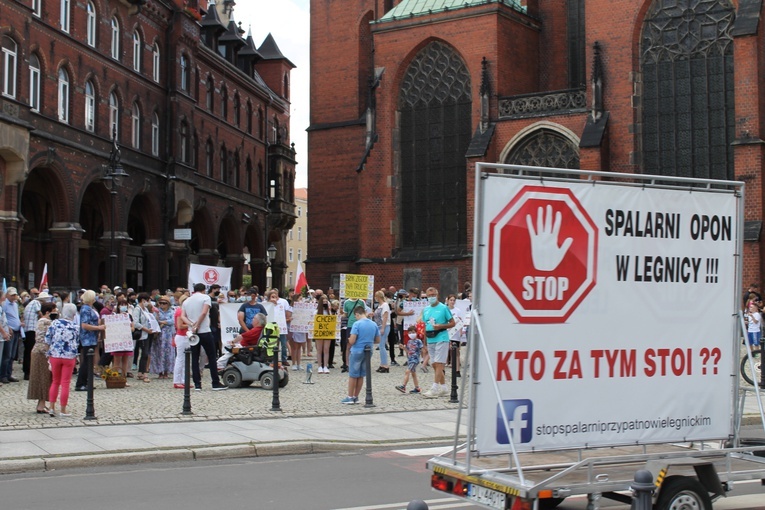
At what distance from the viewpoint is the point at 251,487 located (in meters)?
9.71

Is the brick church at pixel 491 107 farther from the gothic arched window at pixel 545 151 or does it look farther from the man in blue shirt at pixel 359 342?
the man in blue shirt at pixel 359 342

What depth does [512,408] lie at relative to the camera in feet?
23.7

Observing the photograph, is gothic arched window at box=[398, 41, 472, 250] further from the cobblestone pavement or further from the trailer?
the trailer

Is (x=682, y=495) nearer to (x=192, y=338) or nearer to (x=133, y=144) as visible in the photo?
(x=192, y=338)

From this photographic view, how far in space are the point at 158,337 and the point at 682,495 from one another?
50.1 feet

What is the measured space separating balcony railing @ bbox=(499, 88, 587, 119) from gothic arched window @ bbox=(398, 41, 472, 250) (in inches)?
66.0

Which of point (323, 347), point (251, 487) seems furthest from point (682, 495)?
point (323, 347)

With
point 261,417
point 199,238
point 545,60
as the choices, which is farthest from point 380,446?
point 199,238

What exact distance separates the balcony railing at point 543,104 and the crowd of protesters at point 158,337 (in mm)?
15815

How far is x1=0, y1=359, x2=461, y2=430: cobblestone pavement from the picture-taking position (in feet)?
46.7

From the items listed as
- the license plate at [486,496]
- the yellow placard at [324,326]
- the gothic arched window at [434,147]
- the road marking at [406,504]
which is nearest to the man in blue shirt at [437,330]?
the yellow placard at [324,326]

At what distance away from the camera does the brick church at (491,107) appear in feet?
114

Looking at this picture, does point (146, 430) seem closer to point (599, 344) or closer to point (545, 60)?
point (599, 344)

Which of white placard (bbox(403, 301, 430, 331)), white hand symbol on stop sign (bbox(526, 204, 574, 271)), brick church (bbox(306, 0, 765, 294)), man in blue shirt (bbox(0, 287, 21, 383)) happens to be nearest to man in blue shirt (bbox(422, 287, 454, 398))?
white placard (bbox(403, 301, 430, 331))
